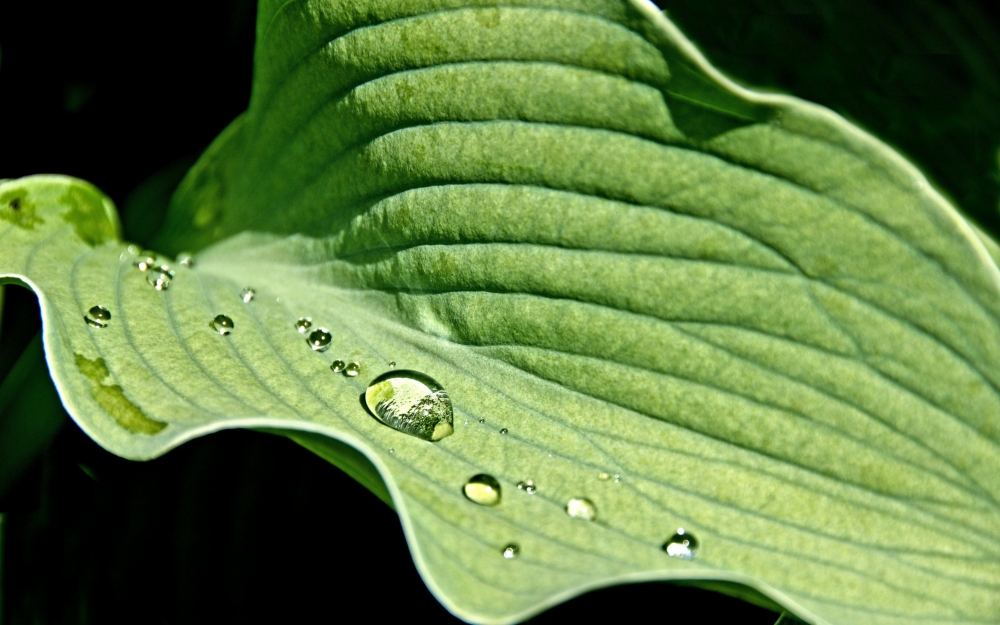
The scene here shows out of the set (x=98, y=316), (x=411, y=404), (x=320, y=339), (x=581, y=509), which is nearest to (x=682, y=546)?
(x=581, y=509)

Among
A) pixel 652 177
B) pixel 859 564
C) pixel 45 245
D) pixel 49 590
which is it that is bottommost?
pixel 49 590

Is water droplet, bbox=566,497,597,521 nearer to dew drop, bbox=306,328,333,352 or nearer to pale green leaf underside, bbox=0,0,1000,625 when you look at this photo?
pale green leaf underside, bbox=0,0,1000,625

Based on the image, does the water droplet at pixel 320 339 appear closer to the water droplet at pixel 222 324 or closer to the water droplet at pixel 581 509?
the water droplet at pixel 222 324

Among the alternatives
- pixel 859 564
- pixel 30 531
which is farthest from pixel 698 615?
pixel 30 531

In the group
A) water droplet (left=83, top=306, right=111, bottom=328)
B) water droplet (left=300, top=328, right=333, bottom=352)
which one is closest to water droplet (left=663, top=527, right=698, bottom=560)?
water droplet (left=300, top=328, right=333, bottom=352)

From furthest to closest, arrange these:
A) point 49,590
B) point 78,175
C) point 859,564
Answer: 1. point 78,175
2. point 49,590
3. point 859,564

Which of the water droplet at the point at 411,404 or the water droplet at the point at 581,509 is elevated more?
the water droplet at the point at 411,404

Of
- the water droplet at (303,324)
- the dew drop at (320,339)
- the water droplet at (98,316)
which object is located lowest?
the dew drop at (320,339)

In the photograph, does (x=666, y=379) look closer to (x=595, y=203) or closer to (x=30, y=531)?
(x=595, y=203)

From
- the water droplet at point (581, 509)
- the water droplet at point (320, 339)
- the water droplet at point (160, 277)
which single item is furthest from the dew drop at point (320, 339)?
the water droplet at point (581, 509)
